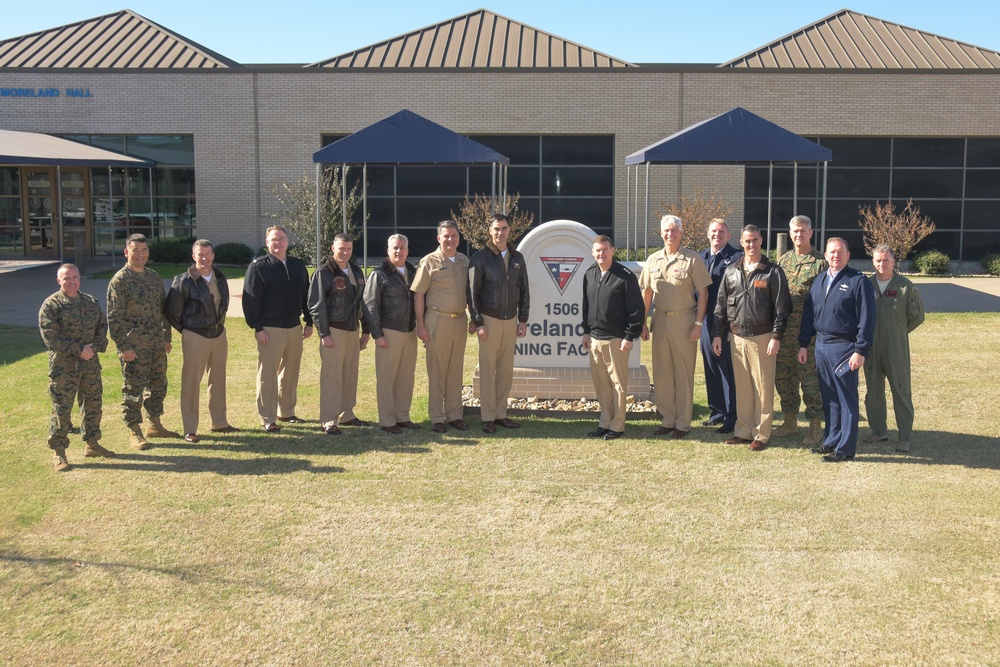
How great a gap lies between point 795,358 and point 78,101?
997 inches

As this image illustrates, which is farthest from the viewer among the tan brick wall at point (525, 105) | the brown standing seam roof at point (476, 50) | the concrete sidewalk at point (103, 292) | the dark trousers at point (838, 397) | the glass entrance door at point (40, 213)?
the glass entrance door at point (40, 213)

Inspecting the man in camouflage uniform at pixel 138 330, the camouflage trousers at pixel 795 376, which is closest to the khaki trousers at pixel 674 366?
the camouflage trousers at pixel 795 376

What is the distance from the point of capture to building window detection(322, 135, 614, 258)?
2734 centimetres

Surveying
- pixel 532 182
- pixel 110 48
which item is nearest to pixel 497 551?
pixel 532 182

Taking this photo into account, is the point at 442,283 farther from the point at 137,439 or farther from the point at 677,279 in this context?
the point at 137,439

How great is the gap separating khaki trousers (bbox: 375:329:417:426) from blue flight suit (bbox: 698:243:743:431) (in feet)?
8.67

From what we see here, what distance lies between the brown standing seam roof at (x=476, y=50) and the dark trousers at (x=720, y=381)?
774 inches

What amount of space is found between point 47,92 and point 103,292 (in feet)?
37.2

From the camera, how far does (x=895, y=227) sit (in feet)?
80.8

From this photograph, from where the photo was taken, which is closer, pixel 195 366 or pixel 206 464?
pixel 206 464

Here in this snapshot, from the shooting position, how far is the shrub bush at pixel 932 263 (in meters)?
25.7

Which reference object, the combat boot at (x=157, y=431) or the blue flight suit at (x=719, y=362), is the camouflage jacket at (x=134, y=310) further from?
the blue flight suit at (x=719, y=362)

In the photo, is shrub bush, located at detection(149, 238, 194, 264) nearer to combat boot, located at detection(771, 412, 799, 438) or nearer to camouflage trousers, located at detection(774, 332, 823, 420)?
combat boot, located at detection(771, 412, 799, 438)

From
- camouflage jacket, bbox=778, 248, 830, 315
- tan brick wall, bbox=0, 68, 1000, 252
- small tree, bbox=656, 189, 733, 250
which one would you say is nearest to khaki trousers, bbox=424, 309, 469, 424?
camouflage jacket, bbox=778, 248, 830, 315
